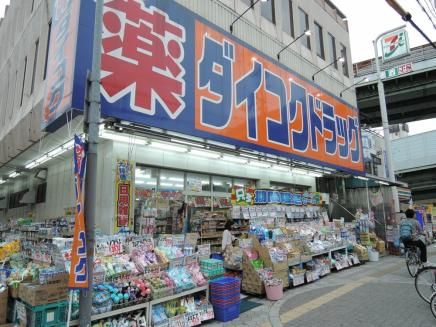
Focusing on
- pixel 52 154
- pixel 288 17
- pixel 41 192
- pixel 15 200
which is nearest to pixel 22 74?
pixel 41 192

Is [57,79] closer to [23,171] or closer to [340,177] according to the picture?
[23,171]

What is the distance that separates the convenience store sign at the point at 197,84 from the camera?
724 centimetres

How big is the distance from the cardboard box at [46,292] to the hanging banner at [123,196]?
148 inches

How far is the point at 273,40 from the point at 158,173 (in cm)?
844

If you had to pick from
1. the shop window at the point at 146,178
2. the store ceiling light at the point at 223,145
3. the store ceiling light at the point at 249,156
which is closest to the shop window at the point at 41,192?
the shop window at the point at 146,178

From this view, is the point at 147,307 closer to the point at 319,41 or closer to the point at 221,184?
the point at 221,184

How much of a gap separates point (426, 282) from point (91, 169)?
670cm

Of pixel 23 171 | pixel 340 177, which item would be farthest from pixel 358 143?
pixel 23 171

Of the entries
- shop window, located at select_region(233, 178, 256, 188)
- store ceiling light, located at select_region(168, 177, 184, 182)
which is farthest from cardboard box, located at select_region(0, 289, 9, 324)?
shop window, located at select_region(233, 178, 256, 188)

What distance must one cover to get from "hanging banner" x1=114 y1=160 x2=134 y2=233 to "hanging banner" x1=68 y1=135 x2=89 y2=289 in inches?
171

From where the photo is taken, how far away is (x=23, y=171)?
1455 cm

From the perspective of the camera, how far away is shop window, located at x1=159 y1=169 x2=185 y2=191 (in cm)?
1020

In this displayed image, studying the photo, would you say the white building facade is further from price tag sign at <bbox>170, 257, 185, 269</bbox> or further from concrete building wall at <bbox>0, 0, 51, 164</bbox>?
price tag sign at <bbox>170, 257, 185, 269</bbox>

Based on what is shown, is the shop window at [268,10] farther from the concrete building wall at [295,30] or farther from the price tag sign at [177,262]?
the price tag sign at [177,262]
